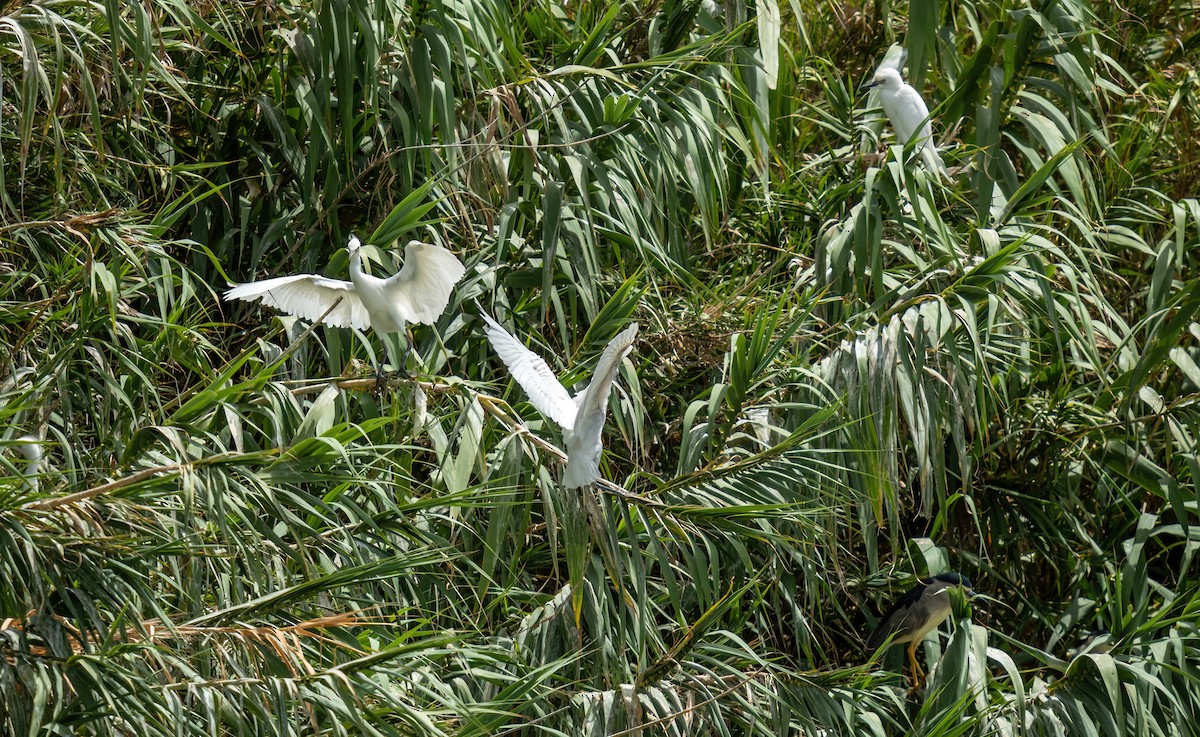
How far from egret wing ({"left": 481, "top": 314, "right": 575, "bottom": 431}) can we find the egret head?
81.9 inches

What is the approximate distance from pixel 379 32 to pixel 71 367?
46.9 inches

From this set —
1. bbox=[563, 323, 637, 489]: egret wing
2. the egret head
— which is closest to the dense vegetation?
bbox=[563, 323, 637, 489]: egret wing

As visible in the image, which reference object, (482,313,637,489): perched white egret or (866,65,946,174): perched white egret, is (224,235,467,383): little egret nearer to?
(482,313,637,489): perched white egret

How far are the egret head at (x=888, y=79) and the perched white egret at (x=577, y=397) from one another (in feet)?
6.70

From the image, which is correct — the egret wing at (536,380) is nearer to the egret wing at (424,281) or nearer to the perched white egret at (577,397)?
the perched white egret at (577,397)

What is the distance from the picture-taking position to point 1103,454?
4.34 metres

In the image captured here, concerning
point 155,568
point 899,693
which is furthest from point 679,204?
point 155,568

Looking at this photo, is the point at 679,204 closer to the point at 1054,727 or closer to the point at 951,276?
the point at 951,276

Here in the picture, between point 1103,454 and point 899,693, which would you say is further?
point 1103,454

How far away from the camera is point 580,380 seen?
145 inches

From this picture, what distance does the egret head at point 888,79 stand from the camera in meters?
4.85

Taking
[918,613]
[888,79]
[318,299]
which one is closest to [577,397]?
[318,299]

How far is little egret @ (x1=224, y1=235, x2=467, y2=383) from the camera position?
3369mm

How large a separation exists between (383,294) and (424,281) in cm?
11
